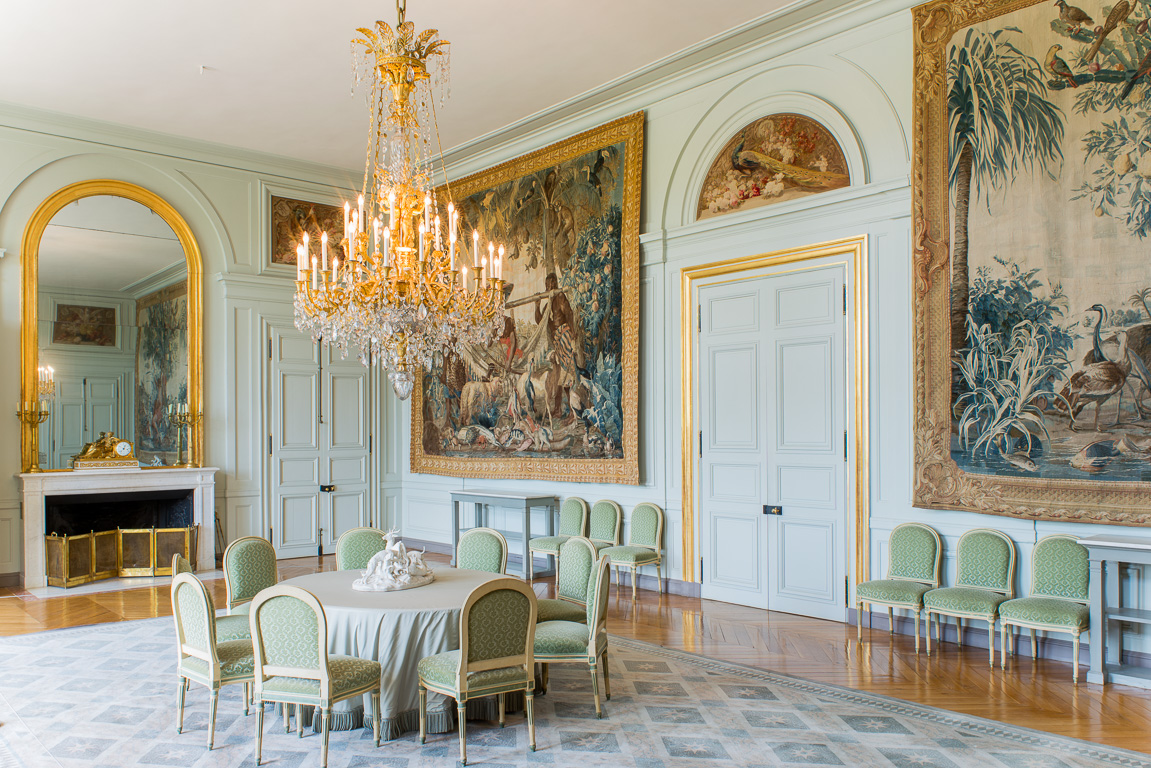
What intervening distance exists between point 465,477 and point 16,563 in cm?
509

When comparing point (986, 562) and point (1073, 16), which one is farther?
point (986, 562)

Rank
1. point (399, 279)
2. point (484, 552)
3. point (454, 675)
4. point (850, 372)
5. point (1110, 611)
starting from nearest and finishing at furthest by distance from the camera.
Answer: point (454, 675) < point (1110, 611) < point (399, 279) < point (484, 552) < point (850, 372)

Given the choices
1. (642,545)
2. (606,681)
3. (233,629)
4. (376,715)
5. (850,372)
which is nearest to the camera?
(376,715)

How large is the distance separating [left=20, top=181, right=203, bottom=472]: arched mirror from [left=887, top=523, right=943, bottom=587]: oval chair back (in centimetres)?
810

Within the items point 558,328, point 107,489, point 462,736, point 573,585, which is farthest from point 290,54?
point 462,736

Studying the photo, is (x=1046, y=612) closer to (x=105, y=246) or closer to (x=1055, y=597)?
(x=1055, y=597)

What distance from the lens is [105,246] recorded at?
9.98 metres

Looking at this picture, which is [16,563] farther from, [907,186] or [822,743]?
[907,186]

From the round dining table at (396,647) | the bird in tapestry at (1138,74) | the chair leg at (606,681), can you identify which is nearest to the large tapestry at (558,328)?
the chair leg at (606,681)

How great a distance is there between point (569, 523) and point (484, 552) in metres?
2.97

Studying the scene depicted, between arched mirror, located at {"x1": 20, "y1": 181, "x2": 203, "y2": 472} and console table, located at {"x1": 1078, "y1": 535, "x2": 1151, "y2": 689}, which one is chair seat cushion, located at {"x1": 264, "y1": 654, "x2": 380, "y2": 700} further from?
arched mirror, located at {"x1": 20, "y1": 181, "x2": 203, "y2": 472}

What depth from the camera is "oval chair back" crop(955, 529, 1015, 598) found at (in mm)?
6000

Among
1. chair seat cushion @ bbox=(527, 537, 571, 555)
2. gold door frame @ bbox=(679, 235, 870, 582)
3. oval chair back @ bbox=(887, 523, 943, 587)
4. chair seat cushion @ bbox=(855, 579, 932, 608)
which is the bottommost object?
chair seat cushion @ bbox=(527, 537, 571, 555)

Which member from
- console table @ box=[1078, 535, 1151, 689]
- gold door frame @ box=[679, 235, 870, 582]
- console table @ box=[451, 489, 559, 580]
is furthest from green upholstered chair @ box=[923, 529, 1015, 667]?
console table @ box=[451, 489, 559, 580]
